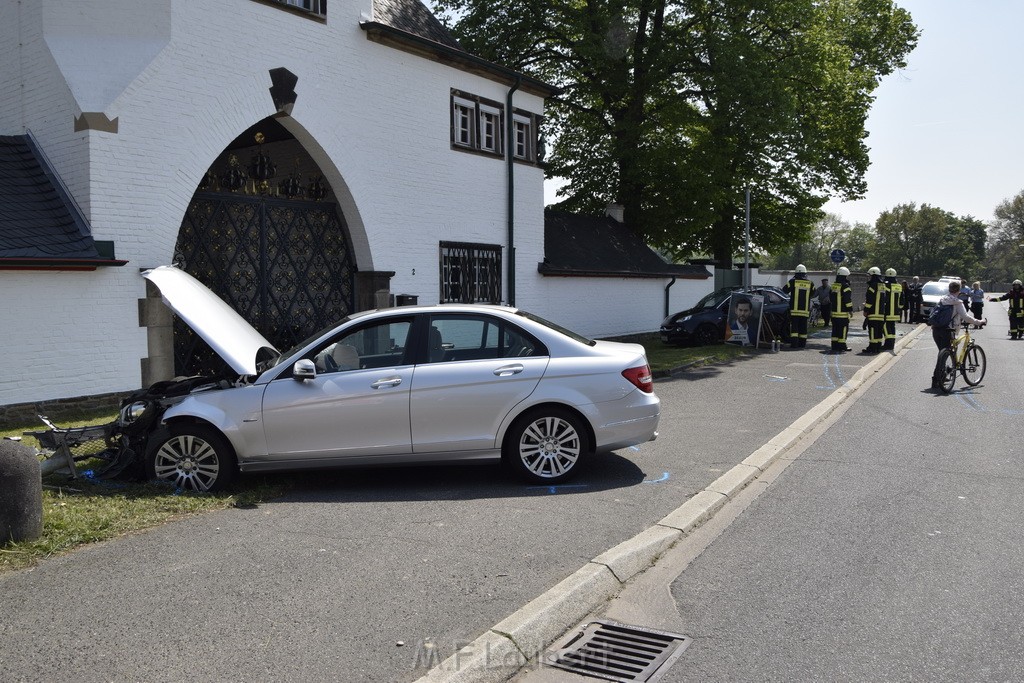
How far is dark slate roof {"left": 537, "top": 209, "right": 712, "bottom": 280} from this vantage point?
71.4 ft

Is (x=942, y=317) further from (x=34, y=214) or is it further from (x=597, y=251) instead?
(x=34, y=214)

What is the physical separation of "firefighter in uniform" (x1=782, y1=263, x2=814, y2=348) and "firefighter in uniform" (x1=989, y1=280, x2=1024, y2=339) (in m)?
8.41

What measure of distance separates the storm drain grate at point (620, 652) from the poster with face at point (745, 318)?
1745 centimetres

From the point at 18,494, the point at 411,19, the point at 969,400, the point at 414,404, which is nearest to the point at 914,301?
the point at 969,400

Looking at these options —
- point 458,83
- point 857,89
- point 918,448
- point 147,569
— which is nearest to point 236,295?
point 458,83

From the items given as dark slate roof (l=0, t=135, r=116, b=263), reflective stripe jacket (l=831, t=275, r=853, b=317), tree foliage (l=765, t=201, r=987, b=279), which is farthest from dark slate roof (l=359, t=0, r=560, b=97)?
tree foliage (l=765, t=201, r=987, b=279)

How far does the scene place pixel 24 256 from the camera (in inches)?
394

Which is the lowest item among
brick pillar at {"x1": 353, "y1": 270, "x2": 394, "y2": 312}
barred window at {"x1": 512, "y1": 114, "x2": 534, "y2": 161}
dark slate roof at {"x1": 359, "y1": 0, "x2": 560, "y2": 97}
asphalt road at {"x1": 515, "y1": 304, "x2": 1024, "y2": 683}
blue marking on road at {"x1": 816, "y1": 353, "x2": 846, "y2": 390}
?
asphalt road at {"x1": 515, "y1": 304, "x2": 1024, "y2": 683}

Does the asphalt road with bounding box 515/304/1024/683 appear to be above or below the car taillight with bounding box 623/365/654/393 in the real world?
below

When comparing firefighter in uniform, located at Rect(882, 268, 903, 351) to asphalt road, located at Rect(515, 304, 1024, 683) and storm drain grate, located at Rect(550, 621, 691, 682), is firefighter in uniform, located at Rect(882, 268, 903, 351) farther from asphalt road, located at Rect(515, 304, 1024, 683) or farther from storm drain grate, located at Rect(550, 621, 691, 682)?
storm drain grate, located at Rect(550, 621, 691, 682)

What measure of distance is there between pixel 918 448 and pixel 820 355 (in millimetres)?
10788

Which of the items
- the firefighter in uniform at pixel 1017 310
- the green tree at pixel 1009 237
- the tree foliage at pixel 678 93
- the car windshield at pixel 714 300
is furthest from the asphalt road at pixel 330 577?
the green tree at pixel 1009 237

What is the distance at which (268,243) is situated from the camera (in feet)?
46.8

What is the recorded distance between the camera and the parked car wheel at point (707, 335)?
21.6 metres
